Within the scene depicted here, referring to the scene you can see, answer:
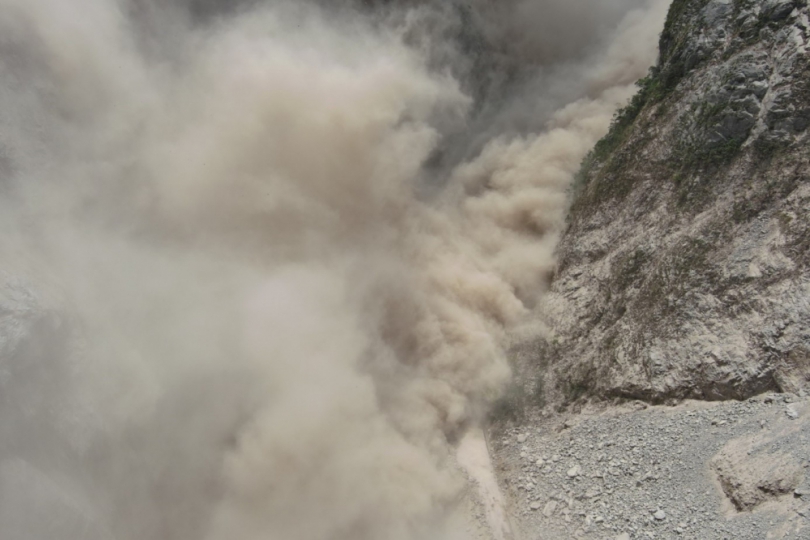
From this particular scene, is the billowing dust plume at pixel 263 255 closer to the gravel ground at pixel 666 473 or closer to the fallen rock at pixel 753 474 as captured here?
the gravel ground at pixel 666 473

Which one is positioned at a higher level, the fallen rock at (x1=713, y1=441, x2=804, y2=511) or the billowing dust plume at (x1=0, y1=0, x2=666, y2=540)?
the billowing dust plume at (x1=0, y1=0, x2=666, y2=540)

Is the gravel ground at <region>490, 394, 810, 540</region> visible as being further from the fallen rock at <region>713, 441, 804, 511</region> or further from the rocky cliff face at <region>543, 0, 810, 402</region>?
the rocky cliff face at <region>543, 0, 810, 402</region>

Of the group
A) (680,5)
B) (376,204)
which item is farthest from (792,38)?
(376,204)

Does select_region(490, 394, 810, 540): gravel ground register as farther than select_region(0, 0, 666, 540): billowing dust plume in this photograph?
No

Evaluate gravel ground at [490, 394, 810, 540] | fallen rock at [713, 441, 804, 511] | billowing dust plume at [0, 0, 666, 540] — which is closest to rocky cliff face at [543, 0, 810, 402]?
gravel ground at [490, 394, 810, 540]

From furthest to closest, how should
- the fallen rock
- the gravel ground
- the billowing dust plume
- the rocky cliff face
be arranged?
the billowing dust plume < the rocky cliff face < the gravel ground < the fallen rock

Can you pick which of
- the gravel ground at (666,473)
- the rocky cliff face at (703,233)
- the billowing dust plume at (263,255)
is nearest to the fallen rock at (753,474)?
the gravel ground at (666,473)

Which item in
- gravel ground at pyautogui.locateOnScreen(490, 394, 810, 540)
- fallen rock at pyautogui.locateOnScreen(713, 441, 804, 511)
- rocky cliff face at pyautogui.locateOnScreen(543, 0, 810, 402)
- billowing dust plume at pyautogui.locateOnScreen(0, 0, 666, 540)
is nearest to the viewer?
fallen rock at pyautogui.locateOnScreen(713, 441, 804, 511)
